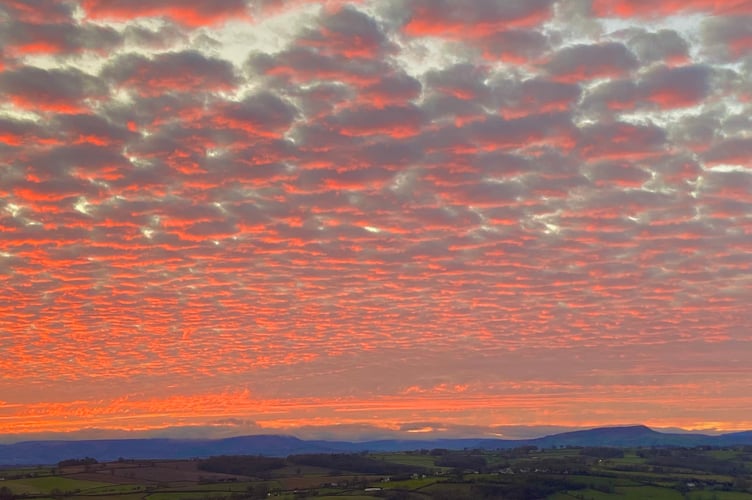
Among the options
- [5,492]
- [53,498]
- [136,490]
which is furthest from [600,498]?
[5,492]

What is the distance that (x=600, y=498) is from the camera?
190625 millimetres

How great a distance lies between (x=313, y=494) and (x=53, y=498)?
59646 millimetres

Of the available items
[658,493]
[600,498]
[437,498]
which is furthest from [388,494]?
[658,493]

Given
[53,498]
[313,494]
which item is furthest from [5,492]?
[313,494]

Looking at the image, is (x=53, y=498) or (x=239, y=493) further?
(x=239, y=493)

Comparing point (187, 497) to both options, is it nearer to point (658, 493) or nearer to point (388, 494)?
point (388, 494)

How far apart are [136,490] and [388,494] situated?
202 ft

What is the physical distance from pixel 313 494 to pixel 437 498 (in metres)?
29.9

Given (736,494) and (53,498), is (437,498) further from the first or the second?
(53,498)

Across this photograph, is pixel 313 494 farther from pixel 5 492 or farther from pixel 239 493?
pixel 5 492

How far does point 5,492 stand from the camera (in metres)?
197

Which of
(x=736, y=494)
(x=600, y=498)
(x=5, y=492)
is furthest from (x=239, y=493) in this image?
(x=736, y=494)

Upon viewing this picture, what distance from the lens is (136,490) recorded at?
197375mm

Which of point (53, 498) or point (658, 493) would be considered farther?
point (658, 493)
